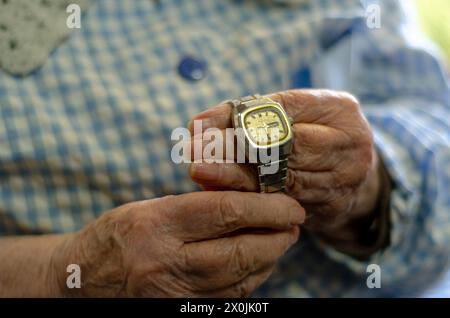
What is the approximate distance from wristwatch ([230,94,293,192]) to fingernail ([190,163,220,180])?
0.10 feet

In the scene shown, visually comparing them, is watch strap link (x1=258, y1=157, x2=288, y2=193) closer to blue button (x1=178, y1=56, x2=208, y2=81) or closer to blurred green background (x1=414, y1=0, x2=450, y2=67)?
blue button (x1=178, y1=56, x2=208, y2=81)

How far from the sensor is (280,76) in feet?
2.10

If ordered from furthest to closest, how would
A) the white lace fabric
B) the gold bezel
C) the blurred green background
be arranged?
Answer: 1. the blurred green background
2. the white lace fabric
3. the gold bezel

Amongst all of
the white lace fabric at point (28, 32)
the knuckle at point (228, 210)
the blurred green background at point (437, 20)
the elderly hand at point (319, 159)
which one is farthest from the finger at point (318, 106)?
the blurred green background at point (437, 20)

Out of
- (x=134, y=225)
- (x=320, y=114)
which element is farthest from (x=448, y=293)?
(x=134, y=225)

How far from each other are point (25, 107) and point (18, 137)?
0.12ft

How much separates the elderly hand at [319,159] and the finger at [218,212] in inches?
0.5

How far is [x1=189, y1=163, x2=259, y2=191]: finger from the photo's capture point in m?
0.44

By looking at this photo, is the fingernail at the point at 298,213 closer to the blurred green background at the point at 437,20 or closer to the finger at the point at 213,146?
the finger at the point at 213,146

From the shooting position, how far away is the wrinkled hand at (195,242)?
18.2 inches

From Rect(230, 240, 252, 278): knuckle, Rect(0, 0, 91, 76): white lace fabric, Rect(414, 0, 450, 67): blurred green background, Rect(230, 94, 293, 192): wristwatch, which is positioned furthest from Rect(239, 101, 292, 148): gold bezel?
Rect(414, 0, 450, 67): blurred green background

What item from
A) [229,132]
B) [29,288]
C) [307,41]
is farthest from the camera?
[307,41]

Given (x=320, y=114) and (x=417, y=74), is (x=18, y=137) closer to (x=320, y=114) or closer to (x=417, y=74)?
(x=320, y=114)

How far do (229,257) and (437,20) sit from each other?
0.89 metres
